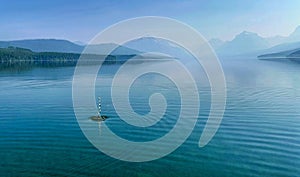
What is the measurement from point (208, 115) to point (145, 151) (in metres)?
10.4

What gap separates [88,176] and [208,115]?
1478 centimetres

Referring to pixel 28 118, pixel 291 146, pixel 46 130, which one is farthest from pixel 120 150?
pixel 28 118

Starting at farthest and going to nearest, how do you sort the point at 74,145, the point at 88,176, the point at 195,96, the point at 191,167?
the point at 195,96 < the point at 74,145 < the point at 191,167 < the point at 88,176

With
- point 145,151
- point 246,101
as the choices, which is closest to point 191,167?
point 145,151

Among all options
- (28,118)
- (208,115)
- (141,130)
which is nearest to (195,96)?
(208,115)

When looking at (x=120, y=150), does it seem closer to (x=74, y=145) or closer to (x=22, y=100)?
(x=74, y=145)

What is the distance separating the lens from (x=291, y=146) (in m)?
19.2

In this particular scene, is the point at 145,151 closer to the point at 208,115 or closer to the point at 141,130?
the point at 141,130

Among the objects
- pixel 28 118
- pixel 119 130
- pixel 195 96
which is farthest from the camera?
pixel 195 96

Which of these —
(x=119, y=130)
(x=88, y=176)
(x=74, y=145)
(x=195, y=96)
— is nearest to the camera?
(x=88, y=176)

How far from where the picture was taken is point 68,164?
1647cm

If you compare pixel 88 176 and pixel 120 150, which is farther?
pixel 120 150

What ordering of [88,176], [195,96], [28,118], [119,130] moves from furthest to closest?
1. [195,96]
2. [28,118]
3. [119,130]
4. [88,176]

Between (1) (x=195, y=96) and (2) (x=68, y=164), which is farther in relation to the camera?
(1) (x=195, y=96)
